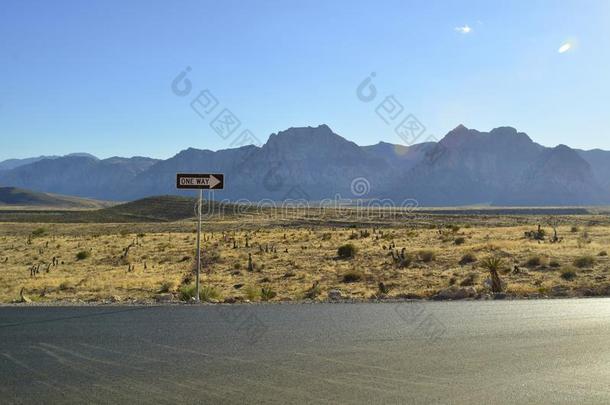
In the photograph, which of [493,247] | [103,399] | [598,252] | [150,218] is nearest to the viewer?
[103,399]

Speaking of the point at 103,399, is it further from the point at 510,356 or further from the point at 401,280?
the point at 401,280

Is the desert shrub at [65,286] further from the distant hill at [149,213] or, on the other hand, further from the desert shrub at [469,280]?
the distant hill at [149,213]

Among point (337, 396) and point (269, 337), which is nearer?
point (337, 396)

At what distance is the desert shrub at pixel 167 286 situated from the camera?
→ 17766 mm

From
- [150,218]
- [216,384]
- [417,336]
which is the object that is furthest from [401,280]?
[150,218]

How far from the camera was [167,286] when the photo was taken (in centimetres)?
1864

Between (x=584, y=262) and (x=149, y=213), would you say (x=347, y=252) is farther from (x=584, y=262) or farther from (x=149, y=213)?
(x=149, y=213)

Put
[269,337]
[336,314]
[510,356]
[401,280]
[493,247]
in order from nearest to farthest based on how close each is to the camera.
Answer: [510,356]
[269,337]
[336,314]
[401,280]
[493,247]

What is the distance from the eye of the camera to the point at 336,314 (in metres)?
11.2

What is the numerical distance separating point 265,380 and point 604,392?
13.2 feet

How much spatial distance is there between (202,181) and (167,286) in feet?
20.7

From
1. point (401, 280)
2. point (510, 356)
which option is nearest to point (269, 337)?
point (510, 356)

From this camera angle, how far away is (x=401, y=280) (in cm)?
2102

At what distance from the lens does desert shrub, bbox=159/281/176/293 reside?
17.8 m
